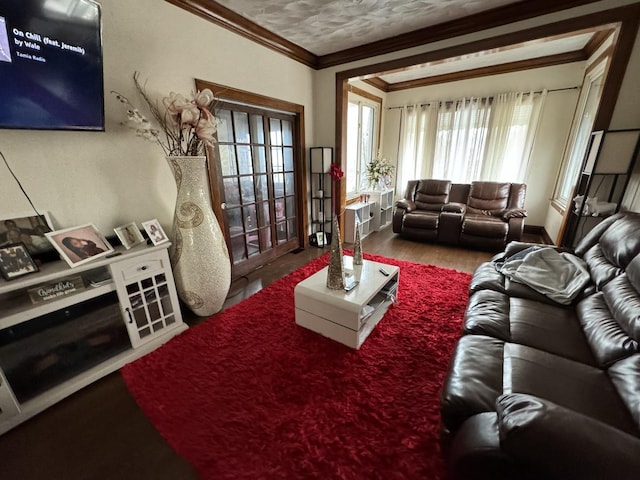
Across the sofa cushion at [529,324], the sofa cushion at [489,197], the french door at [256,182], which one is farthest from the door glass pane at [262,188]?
the sofa cushion at [489,197]

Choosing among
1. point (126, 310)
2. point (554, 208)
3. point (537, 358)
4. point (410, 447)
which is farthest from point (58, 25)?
point (554, 208)

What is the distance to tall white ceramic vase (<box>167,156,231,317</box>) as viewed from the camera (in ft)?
6.34

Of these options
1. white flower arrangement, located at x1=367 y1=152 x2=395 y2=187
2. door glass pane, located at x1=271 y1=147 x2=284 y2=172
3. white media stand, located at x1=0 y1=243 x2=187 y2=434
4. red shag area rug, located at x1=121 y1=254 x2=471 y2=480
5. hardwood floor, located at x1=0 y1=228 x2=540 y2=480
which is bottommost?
hardwood floor, located at x1=0 y1=228 x2=540 y2=480

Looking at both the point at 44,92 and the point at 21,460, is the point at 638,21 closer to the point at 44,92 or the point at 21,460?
the point at 44,92

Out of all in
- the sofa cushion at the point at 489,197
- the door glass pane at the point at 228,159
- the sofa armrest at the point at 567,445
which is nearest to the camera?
the sofa armrest at the point at 567,445

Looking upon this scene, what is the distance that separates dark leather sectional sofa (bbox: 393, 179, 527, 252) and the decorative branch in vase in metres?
2.89

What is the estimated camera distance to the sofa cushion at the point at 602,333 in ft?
3.84

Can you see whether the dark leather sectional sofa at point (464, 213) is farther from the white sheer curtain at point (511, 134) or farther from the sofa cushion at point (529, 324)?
the sofa cushion at point (529, 324)

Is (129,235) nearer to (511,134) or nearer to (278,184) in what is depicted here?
(278,184)

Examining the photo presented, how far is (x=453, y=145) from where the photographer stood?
15.4 ft

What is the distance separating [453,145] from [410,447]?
4.75m

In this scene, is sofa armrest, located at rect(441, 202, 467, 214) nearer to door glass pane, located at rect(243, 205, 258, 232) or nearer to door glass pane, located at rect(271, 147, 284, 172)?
door glass pane, located at rect(271, 147, 284, 172)

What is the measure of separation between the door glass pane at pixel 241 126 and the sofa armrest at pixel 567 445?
2.88 metres

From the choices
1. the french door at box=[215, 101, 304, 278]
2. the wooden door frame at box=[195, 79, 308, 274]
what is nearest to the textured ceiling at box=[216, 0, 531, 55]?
the wooden door frame at box=[195, 79, 308, 274]
